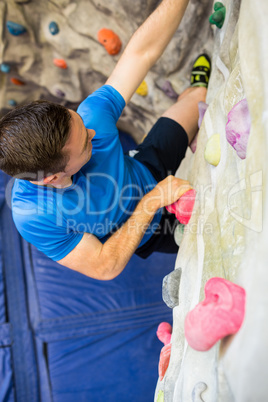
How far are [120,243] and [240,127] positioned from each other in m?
0.63

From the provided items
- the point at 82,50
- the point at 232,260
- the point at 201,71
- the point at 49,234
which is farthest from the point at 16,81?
the point at 232,260

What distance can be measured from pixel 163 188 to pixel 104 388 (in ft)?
5.02

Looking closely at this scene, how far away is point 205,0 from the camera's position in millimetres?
1456

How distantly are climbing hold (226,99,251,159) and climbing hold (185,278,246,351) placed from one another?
0.29 metres

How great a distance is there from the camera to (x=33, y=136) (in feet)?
3.07

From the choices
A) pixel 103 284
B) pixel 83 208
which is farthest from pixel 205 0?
pixel 103 284

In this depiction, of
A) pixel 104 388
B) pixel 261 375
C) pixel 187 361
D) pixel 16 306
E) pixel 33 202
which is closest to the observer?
pixel 261 375

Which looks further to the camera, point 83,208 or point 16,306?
point 16,306

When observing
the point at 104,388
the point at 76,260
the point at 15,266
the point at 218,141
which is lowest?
the point at 104,388

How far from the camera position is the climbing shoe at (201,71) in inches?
61.7

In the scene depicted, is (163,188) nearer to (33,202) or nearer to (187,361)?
(33,202)

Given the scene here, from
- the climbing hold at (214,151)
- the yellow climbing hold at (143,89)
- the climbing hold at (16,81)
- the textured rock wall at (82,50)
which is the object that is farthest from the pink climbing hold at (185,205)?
the climbing hold at (16,81)

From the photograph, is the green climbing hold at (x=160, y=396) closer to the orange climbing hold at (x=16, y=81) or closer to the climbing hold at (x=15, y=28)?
the climbing hold at (x=15, y=28)

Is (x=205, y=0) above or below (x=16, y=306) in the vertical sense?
above
